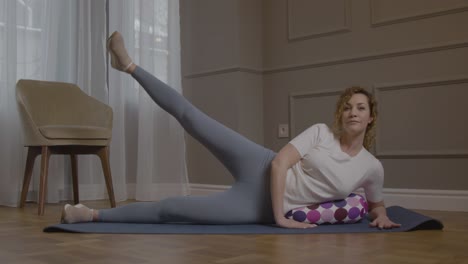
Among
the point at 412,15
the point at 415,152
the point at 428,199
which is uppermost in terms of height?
A: the point at 412,15

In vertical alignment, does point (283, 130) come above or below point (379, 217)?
above

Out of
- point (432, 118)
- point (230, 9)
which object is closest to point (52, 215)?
point (230, 9)

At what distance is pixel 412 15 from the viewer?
3084 millimetres

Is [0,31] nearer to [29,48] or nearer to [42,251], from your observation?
[29,48]

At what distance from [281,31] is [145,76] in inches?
71.5

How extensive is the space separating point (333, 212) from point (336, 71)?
5.04ft

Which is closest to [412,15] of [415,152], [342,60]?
[342,60]

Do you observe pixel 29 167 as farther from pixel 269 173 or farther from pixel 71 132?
pixel 269 173

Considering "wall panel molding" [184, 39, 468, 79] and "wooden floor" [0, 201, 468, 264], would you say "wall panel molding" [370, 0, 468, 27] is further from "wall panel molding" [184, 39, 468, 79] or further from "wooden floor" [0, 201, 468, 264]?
"wooden floor" [0, 201, 468, 264]

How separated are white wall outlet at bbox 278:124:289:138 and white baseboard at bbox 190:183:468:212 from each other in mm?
815

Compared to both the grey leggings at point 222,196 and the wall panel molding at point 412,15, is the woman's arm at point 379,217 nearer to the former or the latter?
the grey leggings at point 222,196

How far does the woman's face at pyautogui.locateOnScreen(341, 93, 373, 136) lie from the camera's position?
1998 mm

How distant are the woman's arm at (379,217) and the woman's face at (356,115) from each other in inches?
12.3

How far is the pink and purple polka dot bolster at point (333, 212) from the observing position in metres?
2.02
